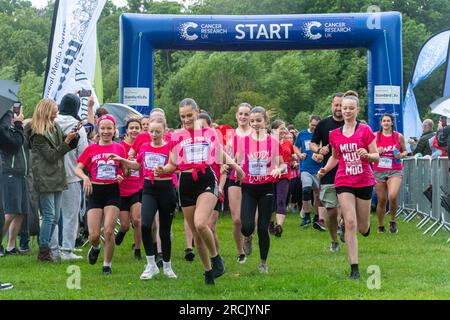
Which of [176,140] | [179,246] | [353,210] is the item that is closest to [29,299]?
[176,140]

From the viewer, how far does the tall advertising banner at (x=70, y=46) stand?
14633 millimetres

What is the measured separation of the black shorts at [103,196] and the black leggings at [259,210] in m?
1.54

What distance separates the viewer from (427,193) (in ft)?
52.4

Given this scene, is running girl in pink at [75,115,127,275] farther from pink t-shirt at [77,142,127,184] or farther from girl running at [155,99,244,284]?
girl running at [155,99,244,284]

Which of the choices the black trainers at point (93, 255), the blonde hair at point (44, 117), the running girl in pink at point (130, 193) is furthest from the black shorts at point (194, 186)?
the blonde hair at point (44, 117)

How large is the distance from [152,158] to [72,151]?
9.91 feet

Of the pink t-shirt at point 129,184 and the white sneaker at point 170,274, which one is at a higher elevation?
the pink t-shirt at point 129,184

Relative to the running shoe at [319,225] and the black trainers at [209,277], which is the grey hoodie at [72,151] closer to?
the black trainers at [209,277]

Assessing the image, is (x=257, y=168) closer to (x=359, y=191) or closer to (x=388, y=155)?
(x=359, y=191)

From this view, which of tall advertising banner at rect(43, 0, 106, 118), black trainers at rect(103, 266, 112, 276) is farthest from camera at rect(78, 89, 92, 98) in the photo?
black trainers at rect(103, 266, 112, 276)

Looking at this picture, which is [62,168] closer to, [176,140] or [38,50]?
[176,140]

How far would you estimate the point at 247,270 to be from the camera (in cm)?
1065
